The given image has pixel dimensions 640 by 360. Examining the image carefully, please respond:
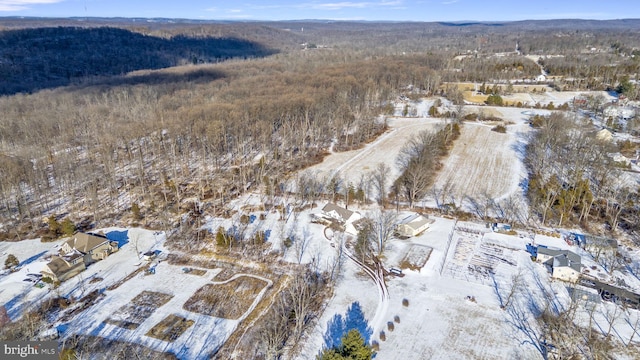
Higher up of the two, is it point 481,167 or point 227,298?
point 481,167

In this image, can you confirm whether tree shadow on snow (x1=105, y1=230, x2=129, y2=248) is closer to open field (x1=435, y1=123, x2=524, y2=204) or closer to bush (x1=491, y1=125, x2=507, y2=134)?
open field (x1=435, y1=123, x2=524, y2=204)

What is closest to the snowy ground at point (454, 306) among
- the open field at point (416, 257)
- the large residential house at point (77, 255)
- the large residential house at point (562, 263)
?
the open field at point (416, 257)

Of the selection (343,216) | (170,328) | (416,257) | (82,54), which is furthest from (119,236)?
(82,54)

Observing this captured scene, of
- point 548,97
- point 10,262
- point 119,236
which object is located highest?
point 548,97

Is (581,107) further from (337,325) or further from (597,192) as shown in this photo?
(337,325)

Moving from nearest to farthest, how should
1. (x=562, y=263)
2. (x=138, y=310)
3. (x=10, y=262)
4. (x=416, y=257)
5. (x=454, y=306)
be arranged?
(x=138, y=310) < (x=454, y=306) < (x=562, y=263) < (x=10, y=262) < (x=416, y=257)

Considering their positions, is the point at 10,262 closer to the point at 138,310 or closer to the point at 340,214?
the point at 138,310

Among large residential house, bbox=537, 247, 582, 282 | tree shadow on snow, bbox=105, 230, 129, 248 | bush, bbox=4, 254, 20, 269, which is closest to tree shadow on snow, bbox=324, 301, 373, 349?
large residential house, bbox=537, 247, 582, 282
